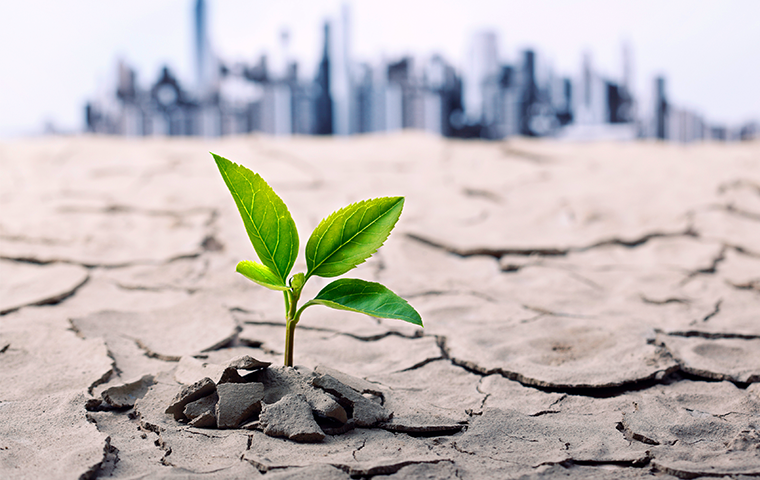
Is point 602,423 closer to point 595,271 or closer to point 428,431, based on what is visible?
point 428,431

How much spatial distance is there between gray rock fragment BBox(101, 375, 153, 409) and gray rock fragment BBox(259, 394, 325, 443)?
271mm

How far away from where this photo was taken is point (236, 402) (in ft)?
2.72

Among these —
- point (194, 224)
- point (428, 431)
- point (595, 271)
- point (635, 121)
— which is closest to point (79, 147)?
point (194, 224)

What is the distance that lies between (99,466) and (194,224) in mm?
1615

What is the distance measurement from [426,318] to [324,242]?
663 mm

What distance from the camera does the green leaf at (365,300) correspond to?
2.72 ft

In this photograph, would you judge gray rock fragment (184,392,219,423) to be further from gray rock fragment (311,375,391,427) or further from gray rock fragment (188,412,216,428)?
gray rock fragment (311,375,391,427)

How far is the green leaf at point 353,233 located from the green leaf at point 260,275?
0.06 meters

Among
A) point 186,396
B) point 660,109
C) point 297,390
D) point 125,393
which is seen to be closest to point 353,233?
point 297,390

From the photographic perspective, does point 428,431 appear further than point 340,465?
Yes

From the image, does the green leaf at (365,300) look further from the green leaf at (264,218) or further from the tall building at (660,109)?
the tall building at (660,109)

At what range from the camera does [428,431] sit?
0.84 meters

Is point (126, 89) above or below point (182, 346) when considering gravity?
above

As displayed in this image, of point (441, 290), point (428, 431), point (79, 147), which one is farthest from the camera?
point (79, 147)
